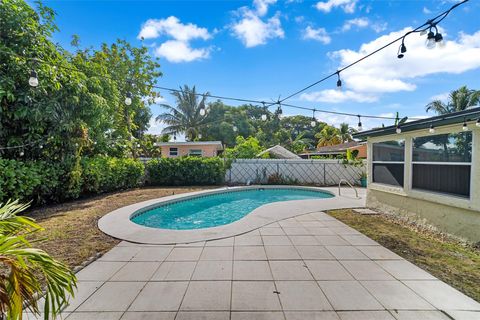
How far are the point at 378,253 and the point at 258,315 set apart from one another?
8.54ft

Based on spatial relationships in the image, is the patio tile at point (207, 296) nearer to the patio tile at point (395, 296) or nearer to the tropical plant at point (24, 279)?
the tropical plant at point (24, 279)

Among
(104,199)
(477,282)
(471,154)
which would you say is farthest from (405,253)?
(104,199)

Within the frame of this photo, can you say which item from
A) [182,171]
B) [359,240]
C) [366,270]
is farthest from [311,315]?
[182,171]

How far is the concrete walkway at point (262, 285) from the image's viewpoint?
2.42 m

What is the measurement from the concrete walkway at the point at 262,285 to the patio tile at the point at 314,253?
0.6 inches

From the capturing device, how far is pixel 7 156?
648 centimetres

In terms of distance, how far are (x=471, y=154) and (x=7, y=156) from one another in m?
10.8

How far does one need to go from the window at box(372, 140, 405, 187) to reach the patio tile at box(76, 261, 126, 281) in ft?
22.0

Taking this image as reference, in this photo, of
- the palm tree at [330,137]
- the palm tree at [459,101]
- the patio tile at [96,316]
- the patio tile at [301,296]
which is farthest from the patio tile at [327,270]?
the palm tree at [330,137]

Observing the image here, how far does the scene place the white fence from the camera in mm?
13891

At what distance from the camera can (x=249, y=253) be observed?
3.90 metres

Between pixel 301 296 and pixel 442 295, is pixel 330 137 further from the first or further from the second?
pixel 301 296

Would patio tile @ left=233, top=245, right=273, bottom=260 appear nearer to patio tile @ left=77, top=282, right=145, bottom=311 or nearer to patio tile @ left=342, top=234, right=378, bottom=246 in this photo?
patio tile @ left=77, top=282, right=145, bottom=311

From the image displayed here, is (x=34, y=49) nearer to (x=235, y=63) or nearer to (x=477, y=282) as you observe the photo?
(x=235, y=63)
